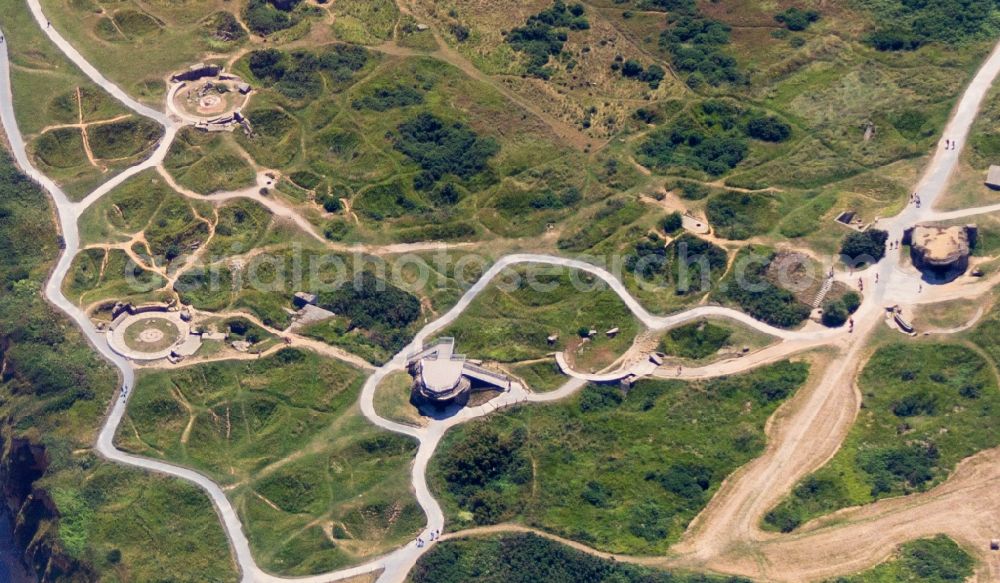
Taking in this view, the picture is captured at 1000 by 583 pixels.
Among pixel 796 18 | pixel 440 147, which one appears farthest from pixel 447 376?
pixel 796 18

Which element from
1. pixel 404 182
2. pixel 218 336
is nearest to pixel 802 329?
pixel 404 182

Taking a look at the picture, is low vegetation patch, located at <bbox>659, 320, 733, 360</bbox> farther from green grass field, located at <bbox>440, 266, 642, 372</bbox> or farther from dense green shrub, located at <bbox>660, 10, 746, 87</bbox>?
dense green shrub, located at <bbox>660, 10, 746, 87</bbox>

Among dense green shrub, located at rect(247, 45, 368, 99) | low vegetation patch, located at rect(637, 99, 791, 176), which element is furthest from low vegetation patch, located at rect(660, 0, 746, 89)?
dense green shrub, located at rect(247, 45, 368, 99)

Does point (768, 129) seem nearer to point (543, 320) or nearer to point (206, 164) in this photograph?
point (543, 320)

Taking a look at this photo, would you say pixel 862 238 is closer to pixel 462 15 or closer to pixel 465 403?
pixel 465 403

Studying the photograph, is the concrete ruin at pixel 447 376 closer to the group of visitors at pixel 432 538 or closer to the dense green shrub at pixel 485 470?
the dense green shrub at pixel 485 470
